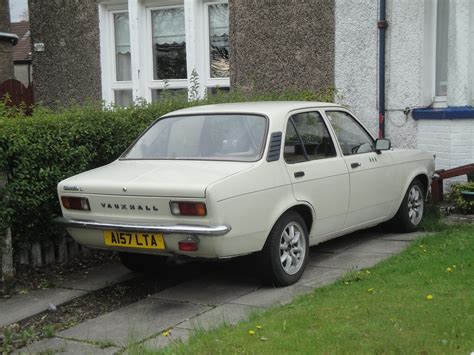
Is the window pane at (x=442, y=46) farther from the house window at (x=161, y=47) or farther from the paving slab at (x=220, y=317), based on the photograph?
the paving slab at (x=220, y=317)

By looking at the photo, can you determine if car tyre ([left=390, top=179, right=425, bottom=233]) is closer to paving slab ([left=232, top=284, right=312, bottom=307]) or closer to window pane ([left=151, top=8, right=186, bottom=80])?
paving slab ([left=232, top=284, right=312, bottom=307])

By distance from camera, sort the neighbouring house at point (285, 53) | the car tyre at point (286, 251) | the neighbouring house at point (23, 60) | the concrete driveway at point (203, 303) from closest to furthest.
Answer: the concrete driveway at point (203, 303)
the car tyre at point (286, 251)
the neighbouring house at point (285, 53)
the neighbouring house at point (23, 60)

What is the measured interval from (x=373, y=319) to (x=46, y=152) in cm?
344

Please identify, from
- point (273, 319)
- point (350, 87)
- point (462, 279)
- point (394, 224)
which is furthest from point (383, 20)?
point (273, 319)

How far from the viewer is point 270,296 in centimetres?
561

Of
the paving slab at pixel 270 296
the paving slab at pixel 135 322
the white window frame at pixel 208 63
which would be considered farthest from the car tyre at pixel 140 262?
the white window frame at pixel 208 63

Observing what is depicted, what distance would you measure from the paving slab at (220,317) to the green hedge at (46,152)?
2020mm

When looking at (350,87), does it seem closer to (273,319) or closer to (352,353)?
(273,319)

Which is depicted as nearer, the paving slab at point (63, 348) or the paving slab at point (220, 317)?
the paving slab at point (63, 348)

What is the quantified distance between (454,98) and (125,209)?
5.86m

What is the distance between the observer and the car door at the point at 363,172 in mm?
6789

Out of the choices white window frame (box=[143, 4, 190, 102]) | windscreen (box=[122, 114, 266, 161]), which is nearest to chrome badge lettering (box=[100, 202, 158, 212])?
windscreen (box=[122, 114, 266, 161])

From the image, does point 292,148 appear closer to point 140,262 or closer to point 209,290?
point 209,290

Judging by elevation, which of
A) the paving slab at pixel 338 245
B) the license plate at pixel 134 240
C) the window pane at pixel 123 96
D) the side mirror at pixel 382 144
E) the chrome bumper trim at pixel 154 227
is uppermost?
the window pane at pixel 123 96
